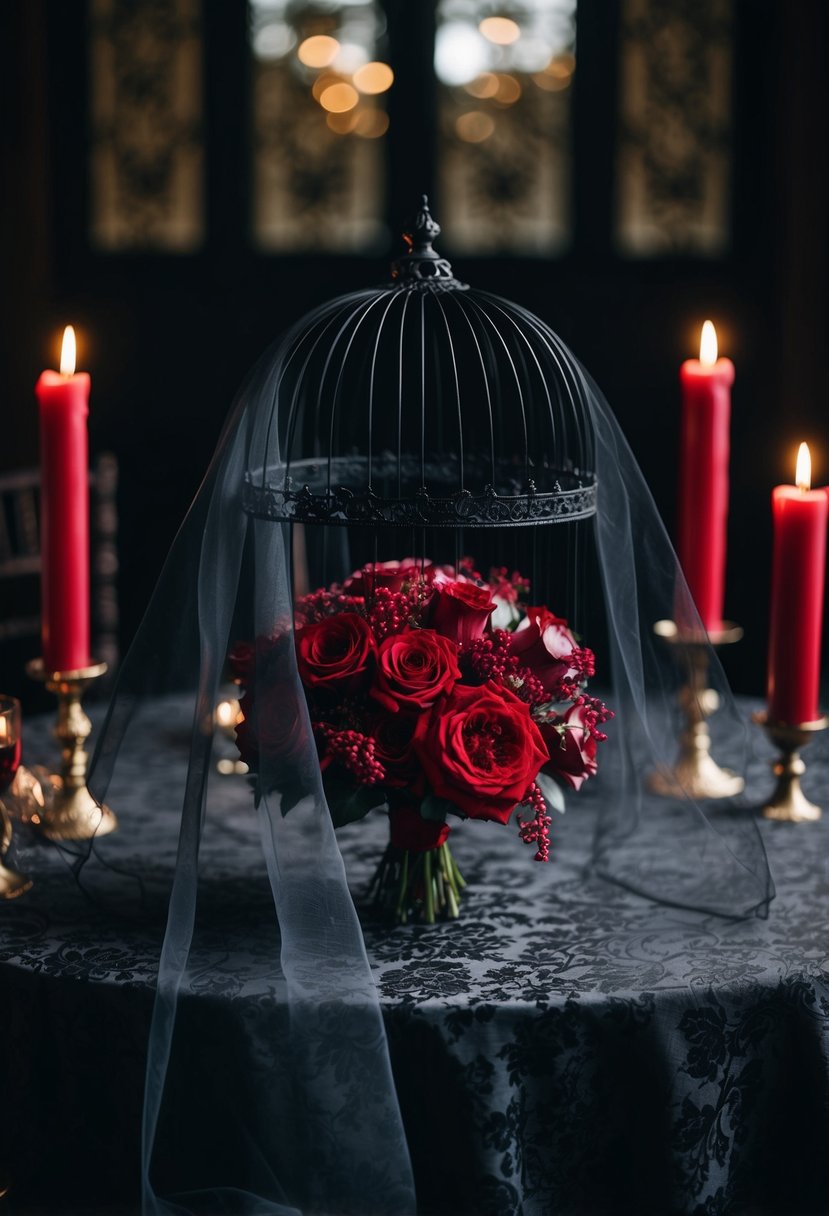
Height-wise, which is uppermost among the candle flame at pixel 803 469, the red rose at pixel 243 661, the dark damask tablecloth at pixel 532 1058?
the candle flame at pixel 803 469

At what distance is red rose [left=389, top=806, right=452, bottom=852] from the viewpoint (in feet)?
4.58

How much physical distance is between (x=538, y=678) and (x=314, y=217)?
291 centimetres

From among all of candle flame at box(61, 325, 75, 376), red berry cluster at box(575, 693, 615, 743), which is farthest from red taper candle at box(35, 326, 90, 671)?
red berry cluster at box(575, 693, 615, 743)

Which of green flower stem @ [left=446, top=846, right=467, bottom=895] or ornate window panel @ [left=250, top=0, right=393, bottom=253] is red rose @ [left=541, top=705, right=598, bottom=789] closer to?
green flower stem @ [left=446, top=846, right=467, bottom=895]

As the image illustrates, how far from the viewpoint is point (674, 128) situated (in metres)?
3.97

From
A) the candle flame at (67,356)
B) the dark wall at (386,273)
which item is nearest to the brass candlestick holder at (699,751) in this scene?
the candle flame at (67,356)

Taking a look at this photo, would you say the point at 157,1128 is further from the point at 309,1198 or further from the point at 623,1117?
the point at 623,1117

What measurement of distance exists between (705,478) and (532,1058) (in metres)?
0.88

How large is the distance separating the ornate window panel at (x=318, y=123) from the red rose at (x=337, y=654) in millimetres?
2812

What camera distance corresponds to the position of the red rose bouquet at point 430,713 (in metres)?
1.34

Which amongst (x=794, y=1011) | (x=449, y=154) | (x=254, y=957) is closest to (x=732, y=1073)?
(x=794, y=1011)

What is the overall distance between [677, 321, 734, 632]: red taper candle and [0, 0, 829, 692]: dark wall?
81.5 inches

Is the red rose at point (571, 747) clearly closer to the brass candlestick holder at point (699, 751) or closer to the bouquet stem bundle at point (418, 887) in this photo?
the bouquet stem bundle at point (418, 887)

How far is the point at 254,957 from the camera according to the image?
1395 mm
